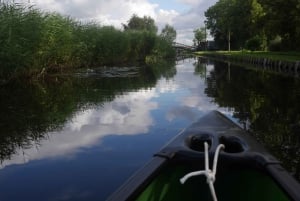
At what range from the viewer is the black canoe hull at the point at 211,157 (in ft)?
9.04

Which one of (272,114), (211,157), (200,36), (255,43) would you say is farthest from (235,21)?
(211,157)

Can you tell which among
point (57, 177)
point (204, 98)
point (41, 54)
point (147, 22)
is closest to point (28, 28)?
point (41, 54)

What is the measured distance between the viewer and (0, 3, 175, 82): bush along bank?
1541 cm

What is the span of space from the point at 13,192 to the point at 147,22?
88701 millimetres

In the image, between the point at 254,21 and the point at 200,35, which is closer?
the point at 254,21

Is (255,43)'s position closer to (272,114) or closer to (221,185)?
(272,114)

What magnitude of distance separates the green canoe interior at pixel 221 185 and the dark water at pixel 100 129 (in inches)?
61.6

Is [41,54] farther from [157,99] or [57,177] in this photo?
[57,177]

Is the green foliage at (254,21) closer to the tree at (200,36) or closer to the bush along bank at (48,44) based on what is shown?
the bush along bank at (48,44)

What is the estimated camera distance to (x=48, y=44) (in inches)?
802

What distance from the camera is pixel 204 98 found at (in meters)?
→ 13.7

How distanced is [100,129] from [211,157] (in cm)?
561

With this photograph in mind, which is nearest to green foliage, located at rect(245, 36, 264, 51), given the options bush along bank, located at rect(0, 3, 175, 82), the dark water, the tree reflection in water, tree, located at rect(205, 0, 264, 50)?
tree, located at rect(205, 0, 264, 50)

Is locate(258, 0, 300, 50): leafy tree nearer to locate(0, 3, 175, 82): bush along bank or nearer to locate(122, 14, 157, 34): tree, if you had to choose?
locate(0, 3, 175, 82): bush along bank
